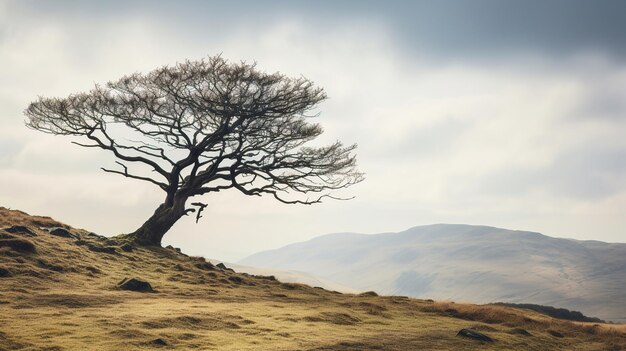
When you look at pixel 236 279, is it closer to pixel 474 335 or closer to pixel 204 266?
pixel 204 266

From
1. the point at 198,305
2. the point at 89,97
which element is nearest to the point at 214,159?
the point at 89,97

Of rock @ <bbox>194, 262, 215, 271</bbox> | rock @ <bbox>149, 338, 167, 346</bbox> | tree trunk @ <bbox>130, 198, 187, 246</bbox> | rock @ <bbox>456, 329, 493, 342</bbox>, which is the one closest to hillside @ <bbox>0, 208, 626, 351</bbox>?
rock @ <bbox>149, 338, 167, 346</bbox>

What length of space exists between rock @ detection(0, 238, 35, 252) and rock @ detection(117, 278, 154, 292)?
6093 millimetres

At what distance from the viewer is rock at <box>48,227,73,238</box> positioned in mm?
34312

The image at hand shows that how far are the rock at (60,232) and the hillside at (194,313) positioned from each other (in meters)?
0.07

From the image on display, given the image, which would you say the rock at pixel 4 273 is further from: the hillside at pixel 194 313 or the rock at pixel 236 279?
the rock at pixel 236 279

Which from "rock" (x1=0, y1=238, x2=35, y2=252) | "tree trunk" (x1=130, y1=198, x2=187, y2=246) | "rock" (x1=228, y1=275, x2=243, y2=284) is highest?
"tree trunk" (x1=130, y1=198, x2=187, y2=246)

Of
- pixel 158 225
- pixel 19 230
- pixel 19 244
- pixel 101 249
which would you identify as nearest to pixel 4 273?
pixel 19 244

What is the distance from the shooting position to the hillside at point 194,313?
52.4 feet

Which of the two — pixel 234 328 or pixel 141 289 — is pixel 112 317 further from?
pixel 141 289

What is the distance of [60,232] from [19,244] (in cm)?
752

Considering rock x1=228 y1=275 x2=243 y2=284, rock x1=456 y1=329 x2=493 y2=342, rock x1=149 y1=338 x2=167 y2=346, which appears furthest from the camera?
rock x1=228 y1=275 x2=243 y2=284

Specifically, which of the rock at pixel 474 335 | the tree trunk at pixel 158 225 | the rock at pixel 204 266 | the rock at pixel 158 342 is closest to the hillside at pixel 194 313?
the rock at pixel 158 342

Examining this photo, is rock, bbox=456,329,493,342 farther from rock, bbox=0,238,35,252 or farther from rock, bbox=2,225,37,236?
rock, bbox=2,225,37,236
